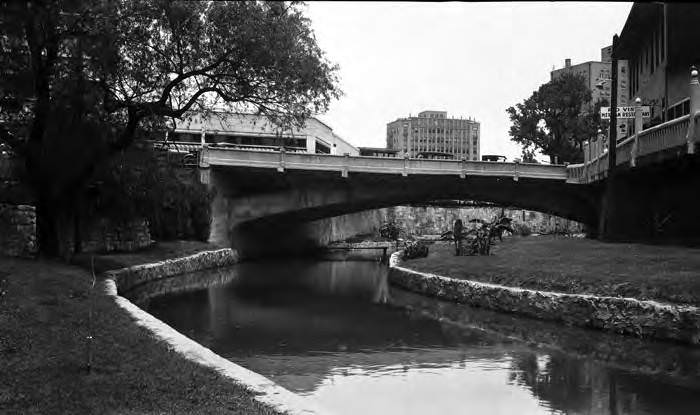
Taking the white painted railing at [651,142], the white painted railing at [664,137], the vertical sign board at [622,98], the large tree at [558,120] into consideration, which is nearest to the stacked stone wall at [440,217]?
the large tree at [558,120]

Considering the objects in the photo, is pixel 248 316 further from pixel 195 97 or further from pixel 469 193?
pixel 469 193

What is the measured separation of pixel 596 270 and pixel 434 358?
7249mm

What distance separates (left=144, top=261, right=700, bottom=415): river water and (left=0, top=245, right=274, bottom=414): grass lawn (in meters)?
2.17

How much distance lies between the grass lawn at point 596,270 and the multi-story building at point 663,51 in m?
8.55

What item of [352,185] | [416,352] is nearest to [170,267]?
[352,185]

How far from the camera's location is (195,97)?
20625 millimetres

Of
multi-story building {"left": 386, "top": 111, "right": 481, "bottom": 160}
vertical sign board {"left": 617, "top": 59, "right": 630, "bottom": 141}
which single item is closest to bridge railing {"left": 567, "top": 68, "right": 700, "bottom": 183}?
vertical sign board {"left": 617, "top": 59, "right": 630, "bottom": 141}

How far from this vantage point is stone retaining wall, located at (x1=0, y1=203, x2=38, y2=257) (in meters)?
21.3

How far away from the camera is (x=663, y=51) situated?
1094 inches

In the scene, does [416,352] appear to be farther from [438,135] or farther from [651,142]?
[438,135]

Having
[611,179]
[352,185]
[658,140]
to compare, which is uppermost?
[658,140]

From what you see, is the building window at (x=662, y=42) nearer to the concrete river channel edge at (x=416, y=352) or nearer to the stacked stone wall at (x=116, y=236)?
the concrete river channel edge at (x=416, y=352)

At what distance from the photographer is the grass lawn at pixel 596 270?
14.4m

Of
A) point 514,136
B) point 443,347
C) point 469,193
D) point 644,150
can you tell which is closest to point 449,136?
point 514,136
